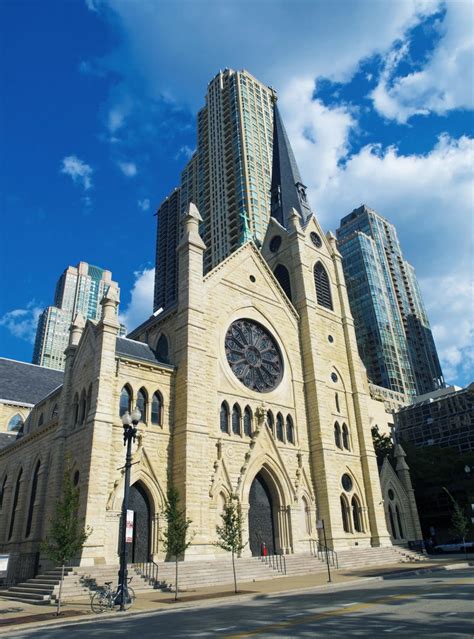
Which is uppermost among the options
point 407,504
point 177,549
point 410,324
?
point 410,324

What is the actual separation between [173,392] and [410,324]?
3848 inches

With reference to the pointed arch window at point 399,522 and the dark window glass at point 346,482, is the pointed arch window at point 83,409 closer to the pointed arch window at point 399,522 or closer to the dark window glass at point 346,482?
the dark window glass at point 346,482

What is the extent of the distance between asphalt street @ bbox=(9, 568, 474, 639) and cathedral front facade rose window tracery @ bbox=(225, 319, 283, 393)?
16.8 metres

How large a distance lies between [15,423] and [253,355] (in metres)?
21.2

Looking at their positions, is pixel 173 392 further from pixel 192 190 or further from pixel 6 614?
pixel 192 190

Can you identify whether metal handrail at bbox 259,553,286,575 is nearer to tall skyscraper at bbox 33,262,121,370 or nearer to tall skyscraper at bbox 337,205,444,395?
tall skyscraper at bbox 337,205,444,395

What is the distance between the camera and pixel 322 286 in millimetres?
40625

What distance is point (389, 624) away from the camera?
882cm

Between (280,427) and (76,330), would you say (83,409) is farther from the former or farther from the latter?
(280,427)

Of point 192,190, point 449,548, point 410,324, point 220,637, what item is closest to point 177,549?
point 220,637

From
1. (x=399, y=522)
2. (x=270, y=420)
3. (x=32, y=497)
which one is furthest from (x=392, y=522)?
(x=32, y=497)

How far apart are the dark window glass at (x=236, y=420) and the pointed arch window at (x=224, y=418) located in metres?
0.51

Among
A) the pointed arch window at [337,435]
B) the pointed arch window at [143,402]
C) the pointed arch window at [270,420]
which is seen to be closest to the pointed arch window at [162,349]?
the pointed arch window at [143,402]

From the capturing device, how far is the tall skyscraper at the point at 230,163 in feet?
284
